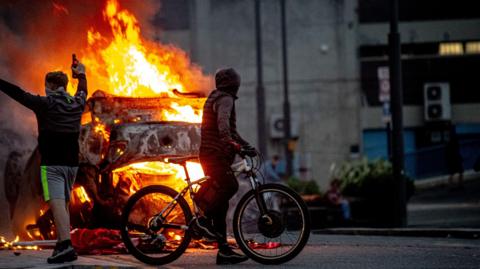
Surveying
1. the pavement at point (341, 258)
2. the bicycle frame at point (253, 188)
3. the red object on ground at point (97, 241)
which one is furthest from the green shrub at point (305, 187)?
the bicycle frame at point (253, 188)

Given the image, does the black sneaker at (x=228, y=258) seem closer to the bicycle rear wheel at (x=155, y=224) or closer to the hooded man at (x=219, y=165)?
the hooded man at (x=219, y=165)

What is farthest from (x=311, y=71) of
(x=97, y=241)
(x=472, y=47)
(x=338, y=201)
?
(x=97, y=241)

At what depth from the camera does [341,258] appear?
903cm

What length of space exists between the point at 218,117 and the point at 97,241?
1.89 m

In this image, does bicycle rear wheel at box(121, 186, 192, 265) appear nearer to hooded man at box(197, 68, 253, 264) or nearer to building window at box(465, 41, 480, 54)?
hooded man at box(197, 68, 253, 264)

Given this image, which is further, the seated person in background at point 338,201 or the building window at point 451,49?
the building window at point 451,49

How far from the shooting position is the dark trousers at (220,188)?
27.8ft

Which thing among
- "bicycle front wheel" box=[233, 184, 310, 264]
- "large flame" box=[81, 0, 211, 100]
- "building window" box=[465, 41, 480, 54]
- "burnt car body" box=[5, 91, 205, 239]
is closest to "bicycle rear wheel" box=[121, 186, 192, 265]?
"bicycle front wheel" box=[233, 184, 310, 264]

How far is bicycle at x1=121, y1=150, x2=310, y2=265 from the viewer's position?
841 cm

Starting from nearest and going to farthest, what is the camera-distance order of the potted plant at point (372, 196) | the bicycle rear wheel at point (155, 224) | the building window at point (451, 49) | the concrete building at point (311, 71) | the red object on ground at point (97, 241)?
1. the bicycle rear wheel at point (155, 224)
2. the red object on ground at point (97, 241)
3. the potted plant at point (372, 196)
4. the concrete building at point (311, 71)
5. the building window at point (451, 49)

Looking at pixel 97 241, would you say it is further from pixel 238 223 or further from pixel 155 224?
pixel 238 223

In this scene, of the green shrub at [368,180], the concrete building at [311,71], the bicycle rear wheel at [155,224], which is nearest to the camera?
the bicycle rear wheel at [155,224]

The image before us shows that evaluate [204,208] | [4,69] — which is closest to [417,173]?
[4,69]

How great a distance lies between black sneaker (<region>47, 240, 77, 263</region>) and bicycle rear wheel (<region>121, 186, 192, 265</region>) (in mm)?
561
